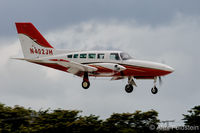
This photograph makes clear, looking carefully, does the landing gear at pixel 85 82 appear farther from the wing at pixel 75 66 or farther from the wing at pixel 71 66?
the wing at pixel 75 66

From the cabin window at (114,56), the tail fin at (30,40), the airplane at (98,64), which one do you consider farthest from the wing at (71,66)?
the cabin window at (114,56)

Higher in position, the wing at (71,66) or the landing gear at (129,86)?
the wing at (71,66)

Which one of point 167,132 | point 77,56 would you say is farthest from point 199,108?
point 77,56


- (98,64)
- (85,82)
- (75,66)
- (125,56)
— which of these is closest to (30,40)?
(75,66)

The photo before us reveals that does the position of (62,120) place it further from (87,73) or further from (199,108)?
(199,108)

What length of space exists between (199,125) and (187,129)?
9.77ft

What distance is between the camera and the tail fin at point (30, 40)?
56.4 m

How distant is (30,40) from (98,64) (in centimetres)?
1000

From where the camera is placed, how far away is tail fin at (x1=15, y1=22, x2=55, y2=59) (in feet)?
185

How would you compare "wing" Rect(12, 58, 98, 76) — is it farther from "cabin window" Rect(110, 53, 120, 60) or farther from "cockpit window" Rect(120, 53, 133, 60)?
"cockpit window" Rect(120, 53, 133, 60)

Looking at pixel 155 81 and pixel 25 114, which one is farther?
pixel 25 114

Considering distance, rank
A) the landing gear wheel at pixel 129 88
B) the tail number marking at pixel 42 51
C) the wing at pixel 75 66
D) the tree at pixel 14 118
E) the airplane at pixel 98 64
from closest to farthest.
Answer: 1. the airplane at pixel 98 64
2. the wing at pixel 75 66
3. the landing gear wheel at pixel 129 88
4. the tail number marking at pixel 42 51
5. the tree at pixel 14 118

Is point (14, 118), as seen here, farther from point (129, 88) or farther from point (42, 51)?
point (129, 88)

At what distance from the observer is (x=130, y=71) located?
169ft
